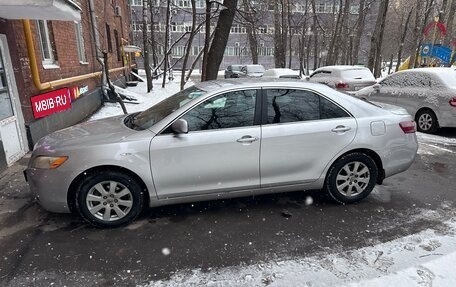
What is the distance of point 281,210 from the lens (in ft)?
12.7

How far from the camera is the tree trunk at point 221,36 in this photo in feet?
29.4

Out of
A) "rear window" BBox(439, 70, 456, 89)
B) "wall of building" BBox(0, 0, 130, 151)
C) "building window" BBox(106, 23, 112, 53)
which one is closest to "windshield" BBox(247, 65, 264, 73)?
"building window" BBox(106, 23, 112, 53)

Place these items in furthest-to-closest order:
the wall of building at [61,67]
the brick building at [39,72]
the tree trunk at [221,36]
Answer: the tree trunk at [221,36] → the wall of building at [61,67] → the brick building at [39,72]

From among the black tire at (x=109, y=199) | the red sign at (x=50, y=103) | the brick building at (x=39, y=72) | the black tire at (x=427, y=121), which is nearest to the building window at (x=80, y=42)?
the brick building at (x=39, y=72)

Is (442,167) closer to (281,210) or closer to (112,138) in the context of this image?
(281,210)

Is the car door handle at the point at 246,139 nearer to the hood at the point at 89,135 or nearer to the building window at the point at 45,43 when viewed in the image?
the hood at the point at 89,135

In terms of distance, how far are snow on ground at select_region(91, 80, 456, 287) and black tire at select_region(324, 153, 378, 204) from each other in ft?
2.90

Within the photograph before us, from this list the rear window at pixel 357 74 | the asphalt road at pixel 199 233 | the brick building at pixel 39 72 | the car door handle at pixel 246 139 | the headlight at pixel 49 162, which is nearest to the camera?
the asphalt road at pixel 199 233

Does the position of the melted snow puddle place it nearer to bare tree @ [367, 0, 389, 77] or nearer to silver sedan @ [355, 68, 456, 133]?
silver sedan @ [355, 68, 456, 133]

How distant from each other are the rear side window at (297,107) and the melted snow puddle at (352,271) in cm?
151

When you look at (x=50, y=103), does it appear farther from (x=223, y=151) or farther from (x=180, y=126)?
(x=223, y=151)

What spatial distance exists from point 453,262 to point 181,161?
264 cm

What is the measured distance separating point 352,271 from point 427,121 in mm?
6334

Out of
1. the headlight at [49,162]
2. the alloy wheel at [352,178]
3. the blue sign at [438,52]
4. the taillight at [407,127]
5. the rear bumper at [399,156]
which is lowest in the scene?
the alloy wheel at [352,178]
